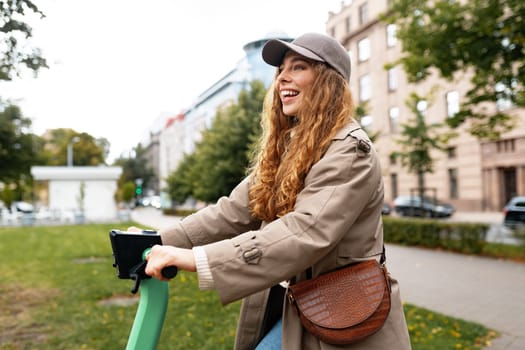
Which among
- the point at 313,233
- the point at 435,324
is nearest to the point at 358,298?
the point at 313,233

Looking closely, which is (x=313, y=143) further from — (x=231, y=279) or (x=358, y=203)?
(x=231, y=279)

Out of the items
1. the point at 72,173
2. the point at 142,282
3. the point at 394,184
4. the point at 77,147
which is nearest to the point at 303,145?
the point at 142,282

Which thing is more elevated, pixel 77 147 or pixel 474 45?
pixel 77 147

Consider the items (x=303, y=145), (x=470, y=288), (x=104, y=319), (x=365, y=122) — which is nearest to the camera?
(x=303, y=145)

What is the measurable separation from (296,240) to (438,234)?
461 inches

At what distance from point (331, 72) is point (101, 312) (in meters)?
4.71

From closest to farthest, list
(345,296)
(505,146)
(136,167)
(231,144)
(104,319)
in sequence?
1. (345,296)
2. (104,319)
3. (231,144)
4. (505,146)
5. (136,167)

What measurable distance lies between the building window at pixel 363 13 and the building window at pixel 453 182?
1366cm

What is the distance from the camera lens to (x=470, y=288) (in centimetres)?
726

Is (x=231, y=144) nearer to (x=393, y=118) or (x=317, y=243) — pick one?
(x=317, y=243)

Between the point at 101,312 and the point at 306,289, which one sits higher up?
the point at 306,289

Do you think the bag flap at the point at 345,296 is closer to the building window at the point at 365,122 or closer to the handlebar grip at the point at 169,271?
the handlebar grip at the point at 169,271

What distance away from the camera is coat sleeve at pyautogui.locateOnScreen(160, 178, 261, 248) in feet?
6.38

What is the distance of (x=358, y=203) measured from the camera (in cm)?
149
